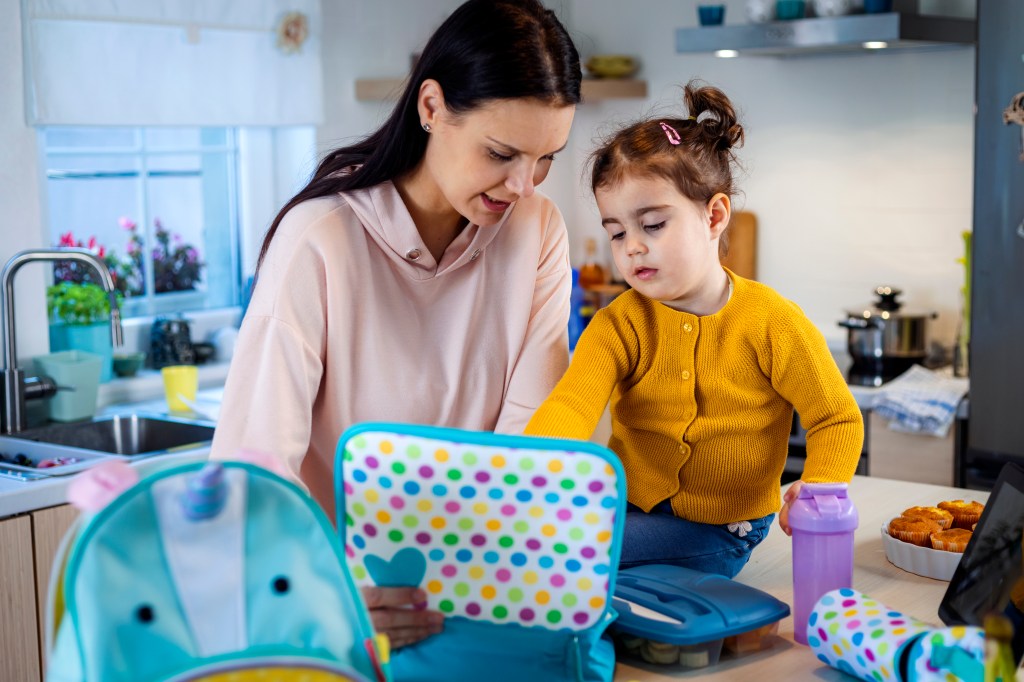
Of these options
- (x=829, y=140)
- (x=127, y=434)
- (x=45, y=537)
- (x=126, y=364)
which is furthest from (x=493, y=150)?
(x=829, y=140)

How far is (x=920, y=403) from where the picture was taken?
125 inches

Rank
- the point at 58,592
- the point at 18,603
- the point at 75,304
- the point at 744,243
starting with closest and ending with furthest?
the point at 58,592, the point at 18,603, the point at 75,304, the point at 744,243

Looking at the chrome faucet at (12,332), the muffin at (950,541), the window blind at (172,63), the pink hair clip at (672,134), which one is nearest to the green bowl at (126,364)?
the chrome faucet at (12,332)

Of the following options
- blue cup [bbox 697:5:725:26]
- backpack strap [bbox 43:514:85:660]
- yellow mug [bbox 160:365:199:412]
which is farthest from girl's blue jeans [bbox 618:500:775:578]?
blue cup [bbox 697:5:725:26]

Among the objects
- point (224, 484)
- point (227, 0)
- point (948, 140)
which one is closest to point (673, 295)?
point (224, 484)

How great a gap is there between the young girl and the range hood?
6.45ft

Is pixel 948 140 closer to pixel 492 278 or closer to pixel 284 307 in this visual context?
pixel 492 278

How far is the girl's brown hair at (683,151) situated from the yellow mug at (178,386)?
5.51ft

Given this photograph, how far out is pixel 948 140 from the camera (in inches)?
144

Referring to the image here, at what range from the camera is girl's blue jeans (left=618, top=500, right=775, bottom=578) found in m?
1.40

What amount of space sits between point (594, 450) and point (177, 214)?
111 inches

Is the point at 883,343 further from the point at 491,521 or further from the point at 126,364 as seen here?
the point at 491,521

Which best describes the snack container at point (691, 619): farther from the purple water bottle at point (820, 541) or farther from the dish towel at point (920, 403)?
the dish towel at point (920, 403)

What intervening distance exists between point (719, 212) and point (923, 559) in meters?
0.49
